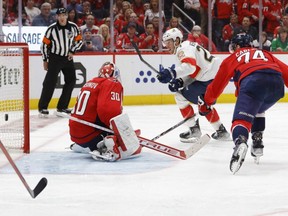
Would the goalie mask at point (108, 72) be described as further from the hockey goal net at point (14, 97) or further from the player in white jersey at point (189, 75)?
the player in white jersey at point (189, 75)

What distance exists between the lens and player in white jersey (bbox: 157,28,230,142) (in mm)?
5766

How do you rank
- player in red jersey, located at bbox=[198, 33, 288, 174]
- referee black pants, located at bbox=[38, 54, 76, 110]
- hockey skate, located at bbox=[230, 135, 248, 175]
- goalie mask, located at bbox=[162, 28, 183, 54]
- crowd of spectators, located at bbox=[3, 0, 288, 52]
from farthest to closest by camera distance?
crowd of spectators, located at bbox=[3, 0, 288, 52]
referee black pants, located at bbox=[38, 54, 76, 110]
goalie mask, located at bbox=[162, 28, 183, 54]
player in red jersey, located at bbox=[198, 33, 288, 174]
hockey skate, located at bbox=[230, 135, 248, 175]

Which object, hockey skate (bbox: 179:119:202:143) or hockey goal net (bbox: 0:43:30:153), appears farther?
hockey skate (bbox: 179:119:202:143)

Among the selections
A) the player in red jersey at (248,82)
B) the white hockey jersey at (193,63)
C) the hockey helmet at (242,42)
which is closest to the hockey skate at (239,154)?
the player in red jersey at (248,82)

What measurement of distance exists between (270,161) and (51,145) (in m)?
1.71

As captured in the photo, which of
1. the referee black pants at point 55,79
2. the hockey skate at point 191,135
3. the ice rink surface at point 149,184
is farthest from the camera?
the referee black pants at point 55,79

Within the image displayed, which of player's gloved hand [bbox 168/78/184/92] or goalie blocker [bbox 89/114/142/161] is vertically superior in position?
player's gloved hand [bbox 168/78/184/92]

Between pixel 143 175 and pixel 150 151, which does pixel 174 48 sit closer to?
pixel 150 151

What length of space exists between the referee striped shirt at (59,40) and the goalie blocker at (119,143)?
10.2 feet

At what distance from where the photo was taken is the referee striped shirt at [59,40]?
7969 millimetres

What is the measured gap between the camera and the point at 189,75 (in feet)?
19.6

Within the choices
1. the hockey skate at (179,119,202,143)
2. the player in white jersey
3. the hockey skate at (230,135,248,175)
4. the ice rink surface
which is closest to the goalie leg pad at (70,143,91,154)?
the ice rink surface

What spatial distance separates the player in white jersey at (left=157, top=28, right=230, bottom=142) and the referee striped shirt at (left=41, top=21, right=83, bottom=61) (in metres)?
2.17

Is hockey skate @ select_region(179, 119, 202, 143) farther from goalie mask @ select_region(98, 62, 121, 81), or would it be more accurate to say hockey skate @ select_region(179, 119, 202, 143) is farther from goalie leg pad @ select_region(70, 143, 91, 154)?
goalie mask @ select_region(98, 62, 121, 81)
